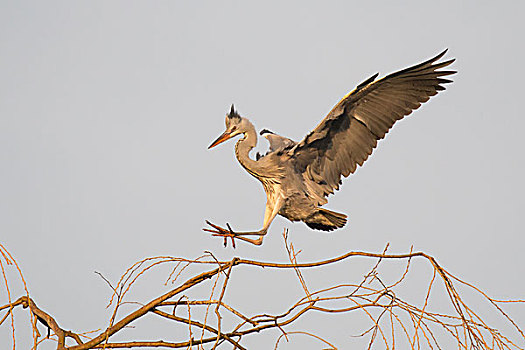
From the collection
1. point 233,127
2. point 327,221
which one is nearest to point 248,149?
point 233,127

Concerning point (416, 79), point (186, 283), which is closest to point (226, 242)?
point (186, 283)

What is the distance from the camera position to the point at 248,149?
9.88 feet

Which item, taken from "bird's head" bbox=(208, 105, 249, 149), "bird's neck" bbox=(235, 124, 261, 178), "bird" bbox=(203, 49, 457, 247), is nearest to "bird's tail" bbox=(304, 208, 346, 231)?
"bird" bbox=(203, 49, 457, 247)

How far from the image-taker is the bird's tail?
3.18 metres

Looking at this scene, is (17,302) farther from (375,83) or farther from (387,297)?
(375,83)

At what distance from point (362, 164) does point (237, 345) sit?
4.40ft

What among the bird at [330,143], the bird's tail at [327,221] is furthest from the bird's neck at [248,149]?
the bird's tail at [327,221]

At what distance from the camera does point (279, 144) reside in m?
3.26

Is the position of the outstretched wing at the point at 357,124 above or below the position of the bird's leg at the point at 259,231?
above

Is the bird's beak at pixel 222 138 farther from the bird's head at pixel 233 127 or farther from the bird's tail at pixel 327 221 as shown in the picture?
the bird's tail at pixel 327 221

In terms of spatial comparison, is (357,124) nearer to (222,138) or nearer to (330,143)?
(330,143)

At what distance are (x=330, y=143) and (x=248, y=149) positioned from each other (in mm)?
394

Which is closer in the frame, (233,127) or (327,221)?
(233,127)

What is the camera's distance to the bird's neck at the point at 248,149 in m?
2.99
